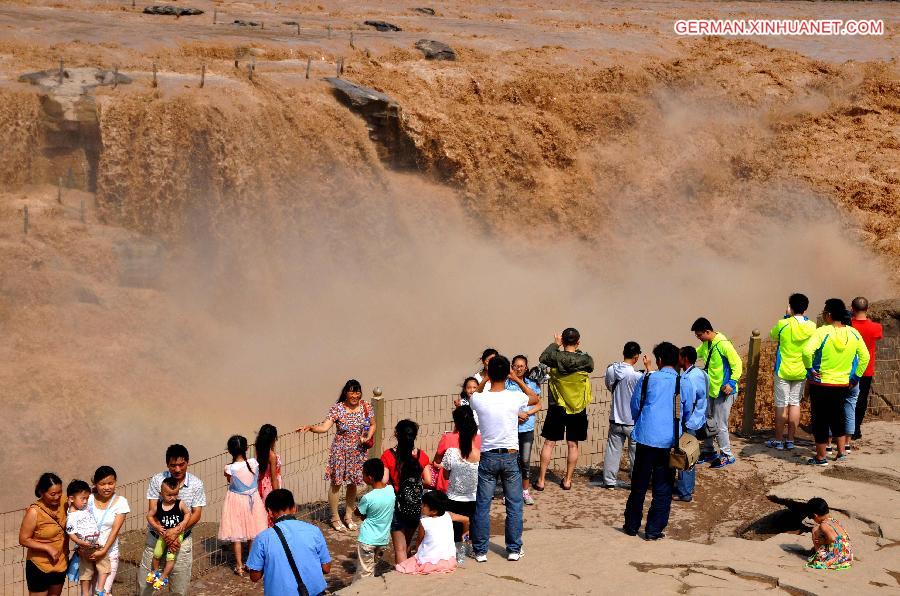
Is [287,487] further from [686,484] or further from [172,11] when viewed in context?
[172,11]

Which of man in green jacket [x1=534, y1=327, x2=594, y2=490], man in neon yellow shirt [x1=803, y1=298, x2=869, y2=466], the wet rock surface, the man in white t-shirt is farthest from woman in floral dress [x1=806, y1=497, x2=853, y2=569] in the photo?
the wet rock surface

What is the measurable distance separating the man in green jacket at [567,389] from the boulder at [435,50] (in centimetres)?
1544

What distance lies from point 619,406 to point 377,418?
2.28 meters

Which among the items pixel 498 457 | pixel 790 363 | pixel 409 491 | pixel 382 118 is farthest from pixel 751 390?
pixel 382 118

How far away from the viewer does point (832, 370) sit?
38.0ft

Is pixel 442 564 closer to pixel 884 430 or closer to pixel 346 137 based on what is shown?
pixel 884 430

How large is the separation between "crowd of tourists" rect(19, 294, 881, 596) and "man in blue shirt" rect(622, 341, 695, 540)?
0.04 ft

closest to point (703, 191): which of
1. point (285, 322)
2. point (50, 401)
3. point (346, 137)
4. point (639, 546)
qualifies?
point (346, 137)

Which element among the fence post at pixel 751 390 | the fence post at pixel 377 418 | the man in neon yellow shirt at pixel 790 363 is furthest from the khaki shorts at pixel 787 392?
the fence post at pixel 377 418

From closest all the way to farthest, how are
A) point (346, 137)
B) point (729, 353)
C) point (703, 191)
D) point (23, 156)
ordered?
point (729, 353)
point (23, 156)
point (346, 137)
point (703, 191)

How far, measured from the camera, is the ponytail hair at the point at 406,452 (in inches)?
348

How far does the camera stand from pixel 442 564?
27.3 feet

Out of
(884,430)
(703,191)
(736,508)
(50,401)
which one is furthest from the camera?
(703,191)

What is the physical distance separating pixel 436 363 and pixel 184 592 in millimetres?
11808
